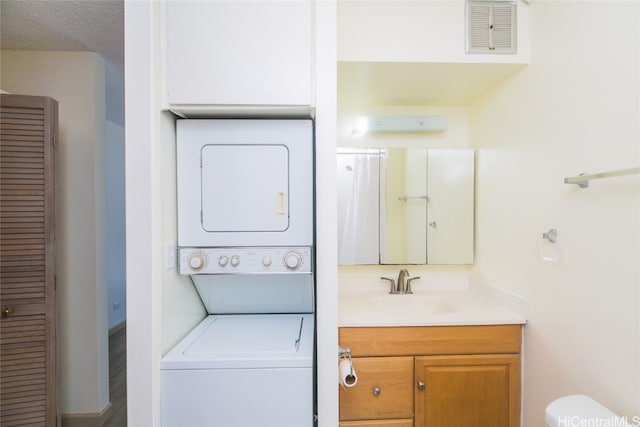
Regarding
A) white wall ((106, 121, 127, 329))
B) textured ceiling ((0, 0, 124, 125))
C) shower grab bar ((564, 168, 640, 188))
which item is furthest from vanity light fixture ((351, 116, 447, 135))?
white wall ((106, 121, 127, 329))

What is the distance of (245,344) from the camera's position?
4.34 feet

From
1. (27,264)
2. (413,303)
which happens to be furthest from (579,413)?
(27,264)

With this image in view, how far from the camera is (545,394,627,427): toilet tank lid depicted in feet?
3.34

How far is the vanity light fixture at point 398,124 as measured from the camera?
83.7 inches

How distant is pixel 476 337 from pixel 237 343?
138 centimetres

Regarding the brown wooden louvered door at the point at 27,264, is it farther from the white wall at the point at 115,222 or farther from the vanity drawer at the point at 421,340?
the white wall at the point at 115,222

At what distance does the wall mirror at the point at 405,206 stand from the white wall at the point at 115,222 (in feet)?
11.6

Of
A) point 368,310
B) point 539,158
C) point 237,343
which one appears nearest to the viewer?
point 237,343

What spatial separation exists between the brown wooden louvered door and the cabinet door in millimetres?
2461

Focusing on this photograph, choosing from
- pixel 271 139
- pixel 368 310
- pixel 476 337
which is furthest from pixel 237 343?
pixel 476 337

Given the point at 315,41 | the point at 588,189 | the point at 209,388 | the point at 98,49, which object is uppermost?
the point at 98,49

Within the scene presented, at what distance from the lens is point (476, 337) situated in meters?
1.59

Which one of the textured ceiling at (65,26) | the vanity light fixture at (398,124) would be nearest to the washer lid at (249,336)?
the vanity light fixture at (398,124)

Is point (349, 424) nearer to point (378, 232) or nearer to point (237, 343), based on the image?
point (237, 343)
